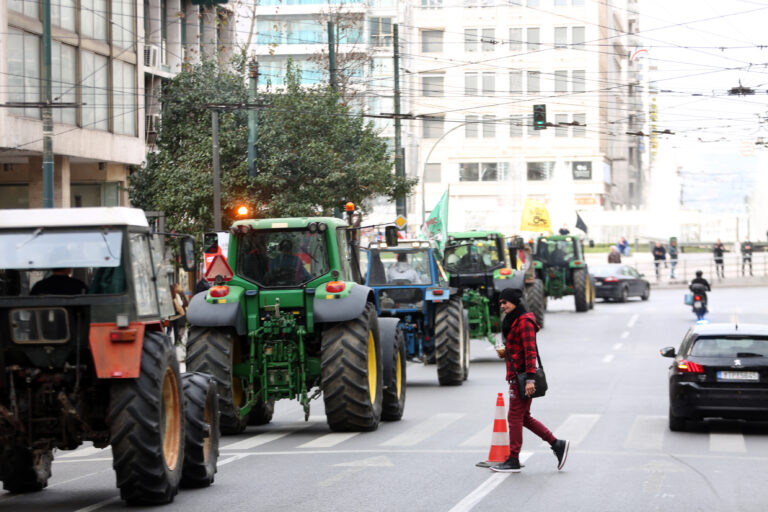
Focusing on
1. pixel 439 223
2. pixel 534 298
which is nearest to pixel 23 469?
pixel 439 223

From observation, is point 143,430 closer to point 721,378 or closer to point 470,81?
point 721,378

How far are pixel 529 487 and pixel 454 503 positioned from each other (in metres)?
1.23

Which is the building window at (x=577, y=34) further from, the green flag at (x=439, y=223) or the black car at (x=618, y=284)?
the green flag at (x=439, y=223)

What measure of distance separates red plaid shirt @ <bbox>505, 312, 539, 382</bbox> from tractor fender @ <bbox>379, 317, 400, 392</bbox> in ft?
14.1

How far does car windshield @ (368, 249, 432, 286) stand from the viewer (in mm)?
24061

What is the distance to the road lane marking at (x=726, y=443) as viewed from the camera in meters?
15.0

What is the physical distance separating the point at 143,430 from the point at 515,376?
159 inches

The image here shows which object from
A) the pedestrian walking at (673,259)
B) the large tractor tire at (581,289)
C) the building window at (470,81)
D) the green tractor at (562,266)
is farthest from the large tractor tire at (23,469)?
the building window at (470,81)

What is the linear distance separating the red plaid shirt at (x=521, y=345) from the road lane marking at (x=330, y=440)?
310 centimetres

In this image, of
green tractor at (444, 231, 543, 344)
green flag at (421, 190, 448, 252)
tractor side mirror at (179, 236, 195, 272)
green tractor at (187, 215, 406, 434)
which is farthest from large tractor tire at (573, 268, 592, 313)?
tractor side mirror at (179, 236, 195, 272)

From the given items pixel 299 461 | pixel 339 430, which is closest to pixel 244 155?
pixel 339 430

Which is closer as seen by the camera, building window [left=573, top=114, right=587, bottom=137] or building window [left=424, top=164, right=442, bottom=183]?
building window [left=573, top=114, right=587, bottom=137]

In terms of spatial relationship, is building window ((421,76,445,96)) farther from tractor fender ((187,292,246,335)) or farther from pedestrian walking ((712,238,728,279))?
tractor fender ((187,292,246,335))

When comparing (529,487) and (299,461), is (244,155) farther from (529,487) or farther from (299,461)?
(529,487)
